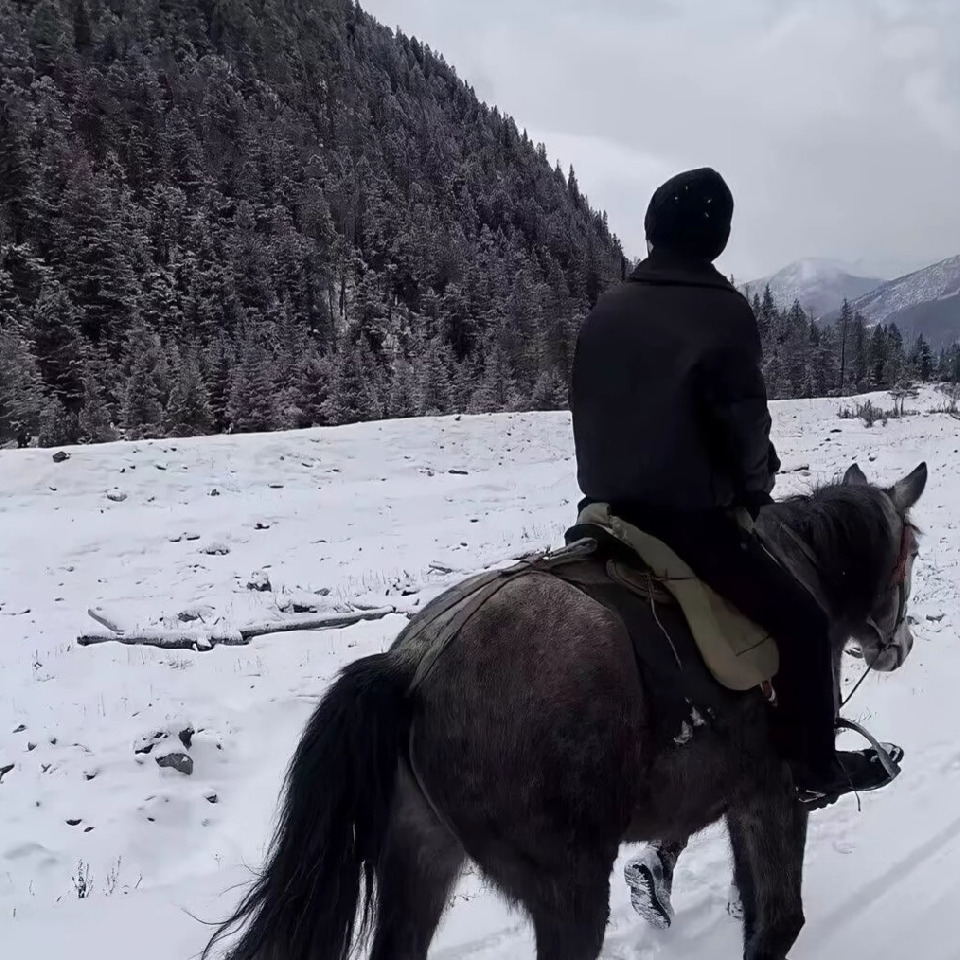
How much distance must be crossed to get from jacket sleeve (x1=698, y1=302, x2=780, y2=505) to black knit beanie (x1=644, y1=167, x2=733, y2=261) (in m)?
0.31

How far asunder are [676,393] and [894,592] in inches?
77.3

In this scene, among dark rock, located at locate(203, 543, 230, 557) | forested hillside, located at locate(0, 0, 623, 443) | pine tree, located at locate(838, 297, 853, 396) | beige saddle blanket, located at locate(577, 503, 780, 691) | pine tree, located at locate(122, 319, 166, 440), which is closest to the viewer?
beige saddle blanket, located at locate(577, 503, 780, 691)

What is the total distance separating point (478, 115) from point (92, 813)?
150m

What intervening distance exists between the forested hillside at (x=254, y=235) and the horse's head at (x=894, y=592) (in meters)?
15.1

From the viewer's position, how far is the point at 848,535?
3.26 metres

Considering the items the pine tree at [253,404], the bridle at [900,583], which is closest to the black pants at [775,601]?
the bridle at [900,583]

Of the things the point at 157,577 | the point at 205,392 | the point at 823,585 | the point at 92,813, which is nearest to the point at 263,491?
the point at 157,577

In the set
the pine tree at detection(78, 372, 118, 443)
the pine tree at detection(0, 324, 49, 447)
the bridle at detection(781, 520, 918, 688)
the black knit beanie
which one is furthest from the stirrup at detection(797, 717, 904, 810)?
the pine tree at detection(78, 372, 118, 443)

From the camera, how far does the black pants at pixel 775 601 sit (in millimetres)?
2477

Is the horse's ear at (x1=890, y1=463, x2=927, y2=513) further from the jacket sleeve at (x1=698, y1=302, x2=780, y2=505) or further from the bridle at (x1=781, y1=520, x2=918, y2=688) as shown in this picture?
the jacket sleeve at (x1=698, y1=302, x2=780, y2=505)

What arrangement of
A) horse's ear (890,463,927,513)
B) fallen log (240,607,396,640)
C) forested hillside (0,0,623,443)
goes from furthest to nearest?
1. forested hillside (0,0,623,443)
2. fallen log (240,607,396,640)
3. horse's ear (890,463,927,513)

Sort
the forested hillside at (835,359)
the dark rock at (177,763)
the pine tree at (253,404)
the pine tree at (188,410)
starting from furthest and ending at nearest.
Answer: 1. the forested hillside at (835,359)
2. the pine tree at (253,404)
3. the pine tree at (188,410)
4. the dark rock at (177,763)

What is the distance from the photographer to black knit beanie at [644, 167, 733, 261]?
2.50m

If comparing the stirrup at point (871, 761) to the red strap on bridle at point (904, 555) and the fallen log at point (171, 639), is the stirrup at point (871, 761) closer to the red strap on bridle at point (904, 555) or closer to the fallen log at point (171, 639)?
the red strap on bridle at point (904, 555)
